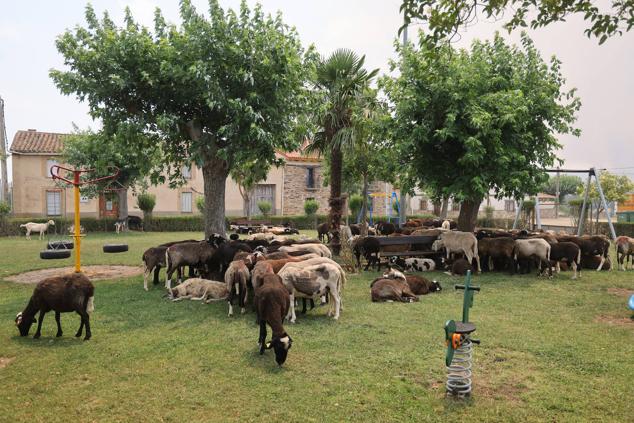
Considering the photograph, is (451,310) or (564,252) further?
(564,252)

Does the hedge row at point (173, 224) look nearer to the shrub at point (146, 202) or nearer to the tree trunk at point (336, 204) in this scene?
the shrub at point (146, 202)

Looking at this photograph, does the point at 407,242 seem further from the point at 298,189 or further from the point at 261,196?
the point at 261,196

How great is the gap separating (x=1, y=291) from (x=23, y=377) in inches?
273

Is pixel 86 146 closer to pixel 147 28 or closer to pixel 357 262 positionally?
pixel 147 28

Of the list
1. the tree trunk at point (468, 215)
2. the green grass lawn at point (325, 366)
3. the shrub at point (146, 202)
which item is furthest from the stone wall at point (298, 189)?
the green grass lawn at point (325, 366)

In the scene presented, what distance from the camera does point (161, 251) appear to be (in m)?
12.3

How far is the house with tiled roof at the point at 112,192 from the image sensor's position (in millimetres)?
38719

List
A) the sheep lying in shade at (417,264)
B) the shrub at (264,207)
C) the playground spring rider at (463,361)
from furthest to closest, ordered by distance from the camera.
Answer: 1. the shrub at (264,207)
2. the sheep lying in shade at (417,264)
3. the playground spring rider at (463,361)

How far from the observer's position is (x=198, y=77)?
11891 millimetres

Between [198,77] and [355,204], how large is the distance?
3102 cm

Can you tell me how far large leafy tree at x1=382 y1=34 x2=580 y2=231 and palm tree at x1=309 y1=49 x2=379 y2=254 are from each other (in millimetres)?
1195

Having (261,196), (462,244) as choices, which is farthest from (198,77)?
(261,196)

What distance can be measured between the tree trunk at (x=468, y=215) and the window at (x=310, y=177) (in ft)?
92.9

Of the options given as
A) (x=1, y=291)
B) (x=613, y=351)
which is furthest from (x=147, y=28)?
(x=613, y=351)
